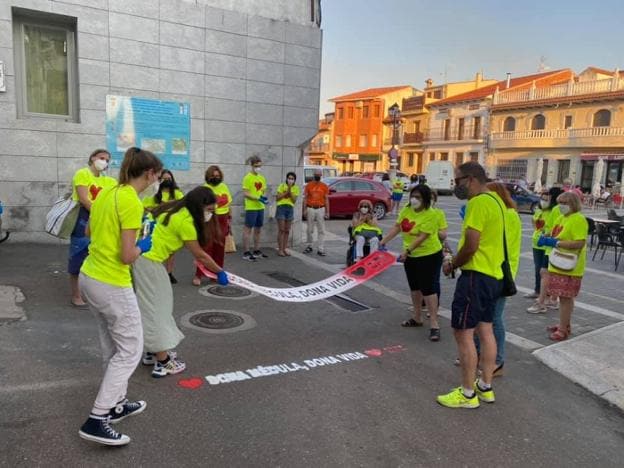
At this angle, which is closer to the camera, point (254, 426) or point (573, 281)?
point (254, 426)

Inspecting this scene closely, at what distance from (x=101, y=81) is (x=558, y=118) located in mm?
39077

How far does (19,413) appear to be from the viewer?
3342 mm

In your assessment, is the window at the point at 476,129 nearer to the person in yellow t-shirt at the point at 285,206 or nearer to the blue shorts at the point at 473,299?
the person in yellow t-shirt at the point at 285,206

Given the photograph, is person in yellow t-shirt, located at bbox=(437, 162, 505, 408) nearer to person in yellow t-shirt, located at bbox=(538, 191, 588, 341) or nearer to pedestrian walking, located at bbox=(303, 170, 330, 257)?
person in yellow t-shirt, located at bbox=(538, 191, 588, 341)

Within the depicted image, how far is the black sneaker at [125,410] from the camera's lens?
3.27 m

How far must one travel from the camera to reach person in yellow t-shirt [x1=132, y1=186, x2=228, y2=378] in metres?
3.71

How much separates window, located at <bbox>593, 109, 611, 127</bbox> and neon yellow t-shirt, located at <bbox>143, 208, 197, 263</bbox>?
40.3 meters

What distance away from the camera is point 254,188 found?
9.12 meters

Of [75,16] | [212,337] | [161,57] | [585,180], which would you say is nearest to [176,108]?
[161,57]

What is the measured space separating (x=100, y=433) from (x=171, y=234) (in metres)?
1.45

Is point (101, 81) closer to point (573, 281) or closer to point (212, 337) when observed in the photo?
point (212, 337)

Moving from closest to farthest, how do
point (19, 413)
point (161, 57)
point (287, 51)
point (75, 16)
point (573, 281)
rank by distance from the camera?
point (19, 413) → point (573, 281) → point (75, 16) → point (161, 57) → point (287, 51)

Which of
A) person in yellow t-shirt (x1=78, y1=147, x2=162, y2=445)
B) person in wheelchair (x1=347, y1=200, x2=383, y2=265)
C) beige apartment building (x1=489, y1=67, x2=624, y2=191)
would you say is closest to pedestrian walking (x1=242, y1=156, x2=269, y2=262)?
person in wheelchair (x1=347, y1=200, x2=383, y2=265)

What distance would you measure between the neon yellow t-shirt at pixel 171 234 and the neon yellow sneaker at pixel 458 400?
232cm
